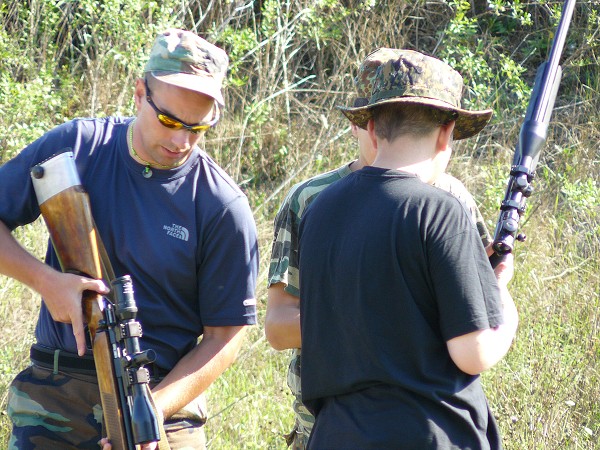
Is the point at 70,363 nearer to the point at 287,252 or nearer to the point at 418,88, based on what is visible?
the point at 287,252

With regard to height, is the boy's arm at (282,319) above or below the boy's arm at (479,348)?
below

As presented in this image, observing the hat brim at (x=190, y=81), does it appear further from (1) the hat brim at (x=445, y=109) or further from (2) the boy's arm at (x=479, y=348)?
(2) the boy's arm at (x=479, y=348)

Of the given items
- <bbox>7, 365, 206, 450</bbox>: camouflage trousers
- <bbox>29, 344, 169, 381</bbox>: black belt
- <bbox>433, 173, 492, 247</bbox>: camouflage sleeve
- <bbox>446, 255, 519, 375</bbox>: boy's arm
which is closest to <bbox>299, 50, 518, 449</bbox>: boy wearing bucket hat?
<bbox>446, 255, 519, 375</bbox>: boy's arm

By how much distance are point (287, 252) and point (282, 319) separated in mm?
231

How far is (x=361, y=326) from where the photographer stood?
91.2 inches

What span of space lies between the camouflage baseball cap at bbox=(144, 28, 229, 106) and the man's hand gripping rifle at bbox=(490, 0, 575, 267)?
42.4 inches

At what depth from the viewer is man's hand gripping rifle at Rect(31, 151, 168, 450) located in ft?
8.87

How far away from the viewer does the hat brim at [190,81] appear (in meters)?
3.09

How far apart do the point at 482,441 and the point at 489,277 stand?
438 mm

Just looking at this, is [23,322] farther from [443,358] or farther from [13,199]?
[443,358]

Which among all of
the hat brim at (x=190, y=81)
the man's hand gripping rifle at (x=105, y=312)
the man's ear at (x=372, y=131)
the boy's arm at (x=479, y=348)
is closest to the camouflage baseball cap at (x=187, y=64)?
the hat brim at (x=190, y=81)

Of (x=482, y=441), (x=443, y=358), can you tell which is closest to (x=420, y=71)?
(x=443, y=358)

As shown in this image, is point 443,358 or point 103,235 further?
point 103,235

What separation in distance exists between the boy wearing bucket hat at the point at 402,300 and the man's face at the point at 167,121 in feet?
2.67
